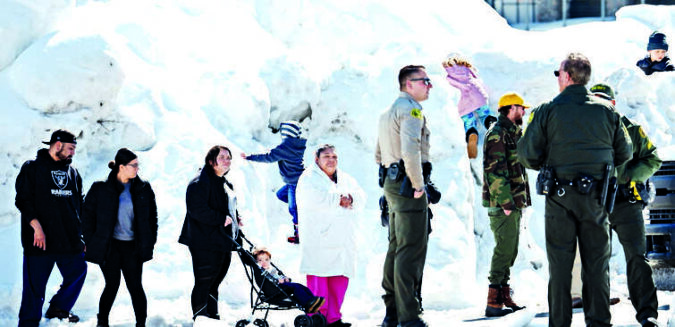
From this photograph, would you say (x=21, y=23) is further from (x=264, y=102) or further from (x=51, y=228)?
(x=51, y=228)

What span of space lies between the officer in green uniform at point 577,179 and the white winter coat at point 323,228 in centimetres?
253

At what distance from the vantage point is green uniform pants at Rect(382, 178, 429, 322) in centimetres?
771

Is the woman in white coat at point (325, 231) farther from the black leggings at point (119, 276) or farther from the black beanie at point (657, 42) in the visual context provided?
the black beanie at point (657, 42)

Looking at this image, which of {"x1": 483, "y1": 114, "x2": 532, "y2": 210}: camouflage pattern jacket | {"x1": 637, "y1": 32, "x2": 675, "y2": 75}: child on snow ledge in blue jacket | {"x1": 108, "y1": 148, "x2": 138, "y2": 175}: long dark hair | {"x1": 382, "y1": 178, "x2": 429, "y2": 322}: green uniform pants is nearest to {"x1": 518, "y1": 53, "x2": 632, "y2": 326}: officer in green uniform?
{"x1": 382, "y1": 178, "x2": 429, "y2": 322}: green uniform pants

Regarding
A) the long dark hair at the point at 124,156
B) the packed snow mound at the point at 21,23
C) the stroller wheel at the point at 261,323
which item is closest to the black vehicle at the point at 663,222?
the stroller wheel at the point at 261,323

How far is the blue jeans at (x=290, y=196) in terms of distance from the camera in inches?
430

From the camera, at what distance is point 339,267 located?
29.5 ft

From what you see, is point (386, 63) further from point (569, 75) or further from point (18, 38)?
point (569, 75)

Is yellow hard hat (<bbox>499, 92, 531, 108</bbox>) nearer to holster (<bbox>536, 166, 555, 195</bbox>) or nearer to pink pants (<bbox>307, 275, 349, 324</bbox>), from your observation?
holster (<bbox>536, 166, 555, 195</bbox>)

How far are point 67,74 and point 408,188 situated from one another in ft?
15.5

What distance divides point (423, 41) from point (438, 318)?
5.72 metres

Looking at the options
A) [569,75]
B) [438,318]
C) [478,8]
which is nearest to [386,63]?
[478,8]

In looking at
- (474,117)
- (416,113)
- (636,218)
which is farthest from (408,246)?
(474,117)

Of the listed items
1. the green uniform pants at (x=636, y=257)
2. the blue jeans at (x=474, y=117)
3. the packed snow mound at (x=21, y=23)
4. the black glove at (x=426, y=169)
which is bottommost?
the green uniform pants at (x=636, y=257)
